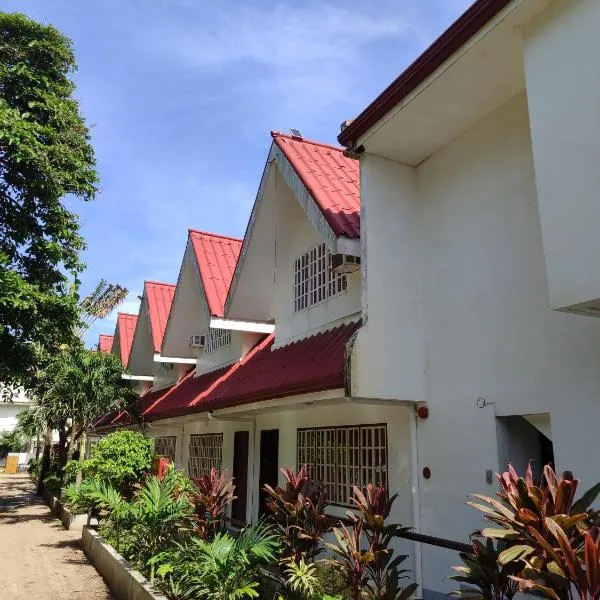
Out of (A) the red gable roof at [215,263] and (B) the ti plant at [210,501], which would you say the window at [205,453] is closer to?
(A) the red gable roof at [215,263]

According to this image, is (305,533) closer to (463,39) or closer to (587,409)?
(587,409)

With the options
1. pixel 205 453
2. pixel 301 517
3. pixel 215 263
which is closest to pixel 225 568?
pixel 301 517

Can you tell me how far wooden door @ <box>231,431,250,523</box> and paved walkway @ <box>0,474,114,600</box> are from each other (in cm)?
303

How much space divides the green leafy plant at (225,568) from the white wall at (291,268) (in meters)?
3.35

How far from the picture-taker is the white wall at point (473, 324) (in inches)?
192

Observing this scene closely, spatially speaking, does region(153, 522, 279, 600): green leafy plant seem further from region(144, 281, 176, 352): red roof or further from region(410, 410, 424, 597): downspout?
region(144, 281, 176, 352): red roof

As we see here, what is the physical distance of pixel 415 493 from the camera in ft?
20.6

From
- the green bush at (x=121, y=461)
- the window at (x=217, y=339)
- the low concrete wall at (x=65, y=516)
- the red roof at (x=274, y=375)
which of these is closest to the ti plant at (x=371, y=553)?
the red roof at (x=274, y=375)

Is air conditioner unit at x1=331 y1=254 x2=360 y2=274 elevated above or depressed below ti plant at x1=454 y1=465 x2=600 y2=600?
above

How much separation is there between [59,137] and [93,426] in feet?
35.3

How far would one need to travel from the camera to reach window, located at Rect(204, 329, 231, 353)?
12688 mm

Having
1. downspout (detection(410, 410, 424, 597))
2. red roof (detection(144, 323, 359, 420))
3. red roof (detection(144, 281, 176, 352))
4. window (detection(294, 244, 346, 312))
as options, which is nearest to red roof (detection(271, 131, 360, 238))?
window (detection(294, 244, 346, 312))

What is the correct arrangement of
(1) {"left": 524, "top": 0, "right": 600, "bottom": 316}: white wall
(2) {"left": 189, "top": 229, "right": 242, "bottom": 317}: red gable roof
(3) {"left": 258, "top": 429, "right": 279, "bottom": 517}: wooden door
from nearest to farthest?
(1) {"left": 524, "top": 0, "right": 600, "bottom": 316}: white wall, (3) {"left": 258, "top": 429, "right": 279, "bottom": 517}: wooden door, (2) {"left": 189, "top": 229, "right": 242, "bottom": 317}: red gable roof

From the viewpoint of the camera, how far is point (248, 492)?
10.8 meters
